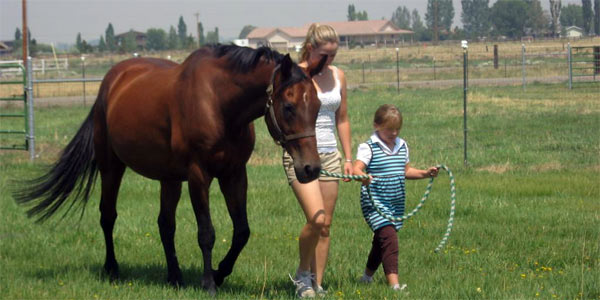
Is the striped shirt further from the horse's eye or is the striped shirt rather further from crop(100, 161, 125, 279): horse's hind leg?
crop(100, 161, 125, 279): horse's hind leg

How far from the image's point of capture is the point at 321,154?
5734 mm

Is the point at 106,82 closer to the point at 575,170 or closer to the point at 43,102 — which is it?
the point at 575,170

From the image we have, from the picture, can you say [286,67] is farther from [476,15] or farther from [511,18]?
[476,15]

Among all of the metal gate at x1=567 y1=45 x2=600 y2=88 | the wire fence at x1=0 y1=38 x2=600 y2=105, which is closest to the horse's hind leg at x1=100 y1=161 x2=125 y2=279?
the metal gate at x1=567 y1=45 x2=600 y2=88

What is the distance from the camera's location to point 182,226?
8711 millimetres

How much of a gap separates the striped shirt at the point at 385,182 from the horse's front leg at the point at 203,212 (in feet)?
4.01

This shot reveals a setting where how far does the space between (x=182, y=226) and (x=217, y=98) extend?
129 inches

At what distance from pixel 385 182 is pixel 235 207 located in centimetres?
119

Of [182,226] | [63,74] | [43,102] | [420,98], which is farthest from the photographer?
[63,74]

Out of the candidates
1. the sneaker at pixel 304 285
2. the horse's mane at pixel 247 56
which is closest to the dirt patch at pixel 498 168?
the sneaker at pixel 304 285

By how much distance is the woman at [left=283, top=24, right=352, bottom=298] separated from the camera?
5551mm

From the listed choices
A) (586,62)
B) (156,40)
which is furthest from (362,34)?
(586,62)

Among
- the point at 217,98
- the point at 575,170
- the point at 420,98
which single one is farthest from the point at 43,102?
the point at 217,98

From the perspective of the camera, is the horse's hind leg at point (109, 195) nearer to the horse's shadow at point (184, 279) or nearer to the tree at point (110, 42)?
the horse's shadow at point (184, 279)
